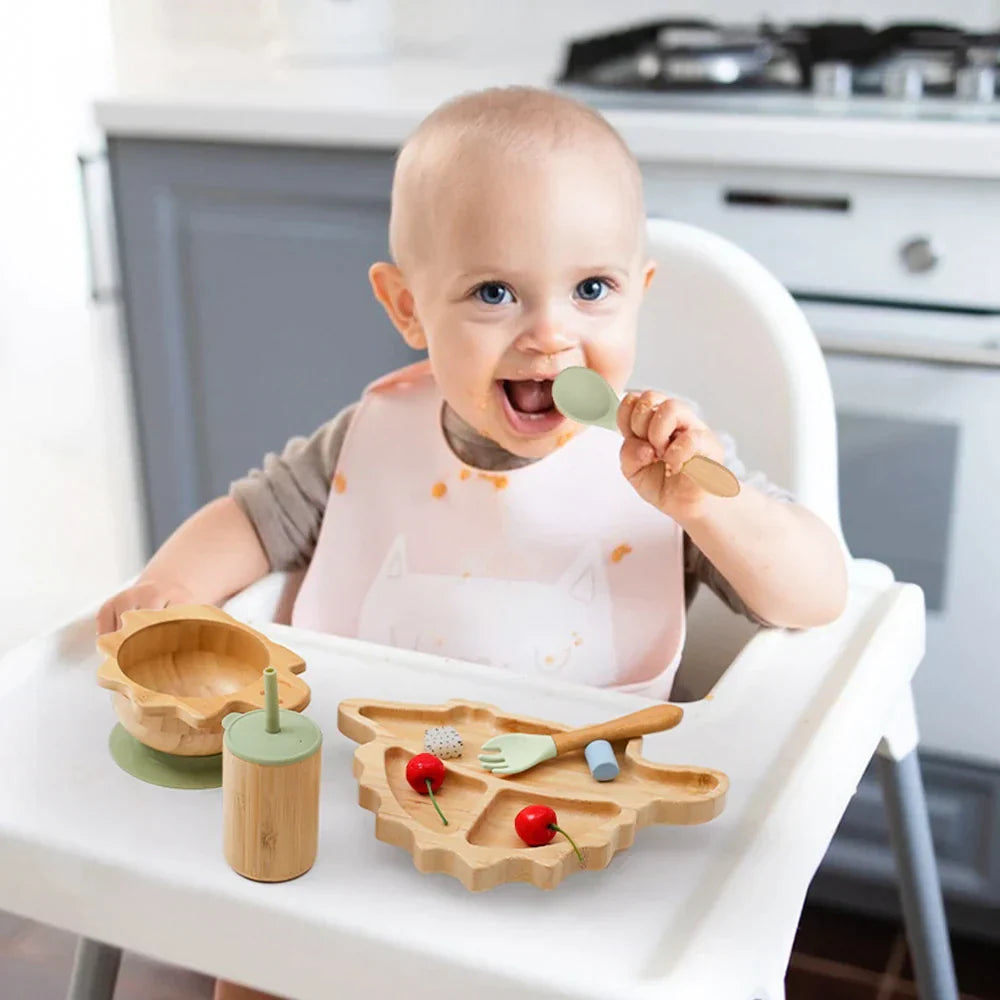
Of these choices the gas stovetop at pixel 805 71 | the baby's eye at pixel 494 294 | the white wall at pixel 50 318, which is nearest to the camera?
the baby's eye at pixel 494 294

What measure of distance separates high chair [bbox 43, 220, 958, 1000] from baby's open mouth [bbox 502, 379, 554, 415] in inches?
8.2

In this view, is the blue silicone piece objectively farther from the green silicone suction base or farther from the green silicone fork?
the green silicone suction base

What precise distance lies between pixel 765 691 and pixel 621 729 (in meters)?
0.14

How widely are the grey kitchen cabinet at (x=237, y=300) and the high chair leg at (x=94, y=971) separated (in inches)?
33.9

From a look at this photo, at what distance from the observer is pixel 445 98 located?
1695mm

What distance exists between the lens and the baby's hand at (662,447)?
2.66 ft

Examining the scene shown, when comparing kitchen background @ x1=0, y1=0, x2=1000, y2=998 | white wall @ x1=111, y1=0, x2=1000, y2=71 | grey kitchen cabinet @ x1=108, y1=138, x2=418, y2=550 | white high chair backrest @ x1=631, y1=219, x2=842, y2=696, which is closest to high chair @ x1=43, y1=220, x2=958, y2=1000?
white high chair backrest @ x1=631, y1=219, x2=842, y2=696

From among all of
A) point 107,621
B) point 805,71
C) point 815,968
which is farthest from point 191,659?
point 805,71

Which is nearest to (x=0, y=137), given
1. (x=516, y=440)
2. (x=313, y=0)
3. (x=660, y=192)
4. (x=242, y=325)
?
(x=313, y=0)

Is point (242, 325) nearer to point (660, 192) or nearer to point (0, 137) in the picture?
point (660, 192)

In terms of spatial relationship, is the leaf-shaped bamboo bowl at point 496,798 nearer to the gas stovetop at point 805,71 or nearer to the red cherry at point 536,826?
the red cherry at point 536,826

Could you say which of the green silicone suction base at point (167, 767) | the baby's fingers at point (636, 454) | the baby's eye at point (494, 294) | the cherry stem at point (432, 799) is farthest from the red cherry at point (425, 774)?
the baby's eye at point (494, 294)

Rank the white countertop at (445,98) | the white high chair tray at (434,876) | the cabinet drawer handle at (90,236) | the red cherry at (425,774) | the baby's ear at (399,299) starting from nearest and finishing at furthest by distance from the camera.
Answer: the white high chair tray at (434,876)
the red cherry at (425,774)
the baby's ear at (399,299)
the white countertop at (445,98)
the cabinet drawer handle at (90,236)

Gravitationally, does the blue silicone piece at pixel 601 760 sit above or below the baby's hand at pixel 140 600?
above
